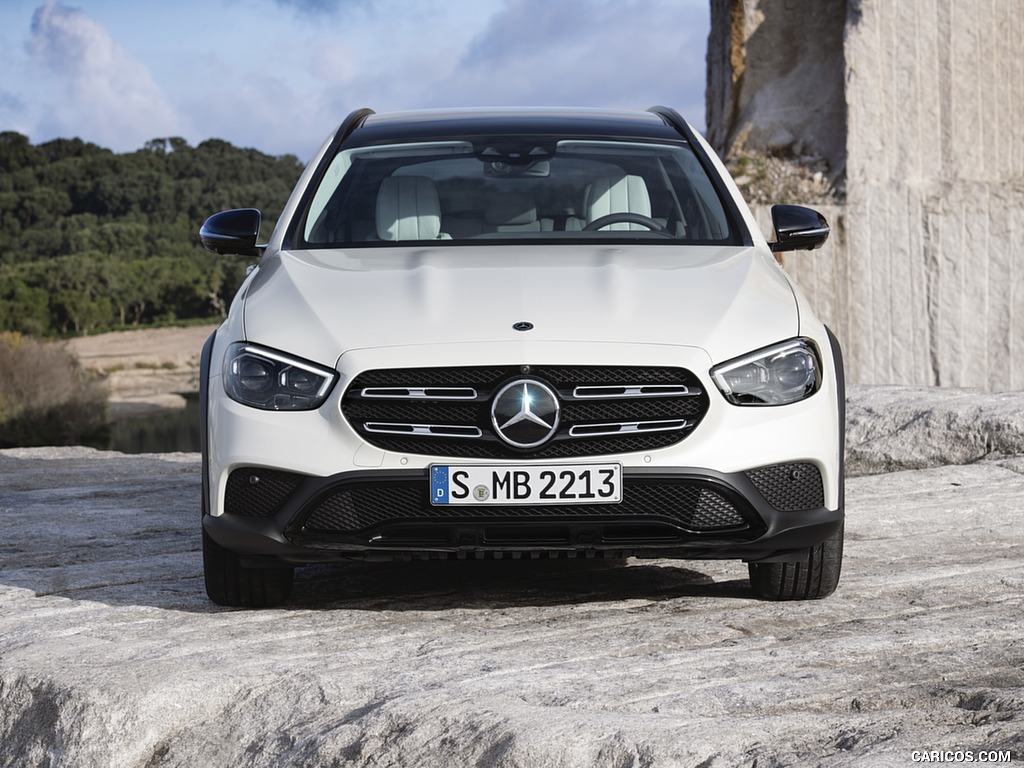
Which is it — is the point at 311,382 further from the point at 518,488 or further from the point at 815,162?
the point at 815,162

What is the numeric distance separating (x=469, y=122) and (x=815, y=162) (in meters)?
5.80

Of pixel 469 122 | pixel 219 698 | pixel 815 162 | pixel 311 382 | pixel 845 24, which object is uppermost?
pixel 845 24

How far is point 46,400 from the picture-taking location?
53812 mm

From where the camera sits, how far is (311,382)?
3863 millimetres

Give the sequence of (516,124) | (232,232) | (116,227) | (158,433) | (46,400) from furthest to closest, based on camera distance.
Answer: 1. (116,227)
2. (158,433)
3. (46,400)
4. (516,124)
5. (232,232)

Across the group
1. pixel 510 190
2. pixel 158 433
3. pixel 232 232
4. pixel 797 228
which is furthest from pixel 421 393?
pixel 158 433

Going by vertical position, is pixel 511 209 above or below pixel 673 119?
below

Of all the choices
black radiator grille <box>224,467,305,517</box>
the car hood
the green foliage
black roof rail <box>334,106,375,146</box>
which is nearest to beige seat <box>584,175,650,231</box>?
the car hood

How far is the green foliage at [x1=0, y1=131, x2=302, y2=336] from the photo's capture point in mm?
92375

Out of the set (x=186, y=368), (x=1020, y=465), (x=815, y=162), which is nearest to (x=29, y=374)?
(x=186, y=368)

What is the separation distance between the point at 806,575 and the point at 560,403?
104 cm

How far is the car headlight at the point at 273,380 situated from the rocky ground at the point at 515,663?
2.12 feet

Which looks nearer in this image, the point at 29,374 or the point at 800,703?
the point at 800,703

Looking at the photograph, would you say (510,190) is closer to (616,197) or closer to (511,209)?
(511,209)
